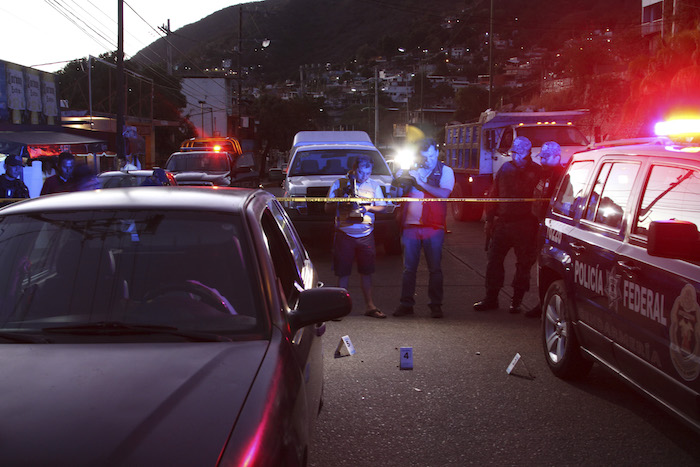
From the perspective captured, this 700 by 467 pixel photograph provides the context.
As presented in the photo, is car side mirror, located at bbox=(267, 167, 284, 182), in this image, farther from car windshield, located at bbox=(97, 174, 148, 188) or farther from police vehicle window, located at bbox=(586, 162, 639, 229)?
police vehicle window, located at bbox=(586, 162, 639, 229)

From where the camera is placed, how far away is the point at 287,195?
1284 cm

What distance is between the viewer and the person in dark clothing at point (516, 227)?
809 centimetres

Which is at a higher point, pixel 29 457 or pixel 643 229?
pixel 643 229

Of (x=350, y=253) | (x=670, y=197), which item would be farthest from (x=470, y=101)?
(x=670, y=197)

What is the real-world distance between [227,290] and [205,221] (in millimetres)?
365

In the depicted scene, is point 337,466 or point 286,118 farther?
point 286,118

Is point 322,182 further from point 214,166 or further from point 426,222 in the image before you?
point 214,166

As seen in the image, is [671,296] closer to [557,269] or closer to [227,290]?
[557,269]

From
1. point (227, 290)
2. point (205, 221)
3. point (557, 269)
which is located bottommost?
point (557, 269)

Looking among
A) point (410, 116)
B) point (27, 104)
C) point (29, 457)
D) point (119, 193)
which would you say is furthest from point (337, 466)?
point (410, 116)

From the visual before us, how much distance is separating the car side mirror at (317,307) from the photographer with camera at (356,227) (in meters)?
4.25

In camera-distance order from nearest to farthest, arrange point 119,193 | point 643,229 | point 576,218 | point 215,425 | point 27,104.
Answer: point 215,425 < point 119,193 < point 643,229 < point 576,218 < point 27,104

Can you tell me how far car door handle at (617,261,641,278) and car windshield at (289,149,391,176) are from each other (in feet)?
29.3

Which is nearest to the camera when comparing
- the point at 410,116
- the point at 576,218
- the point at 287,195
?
the point at 576,218
